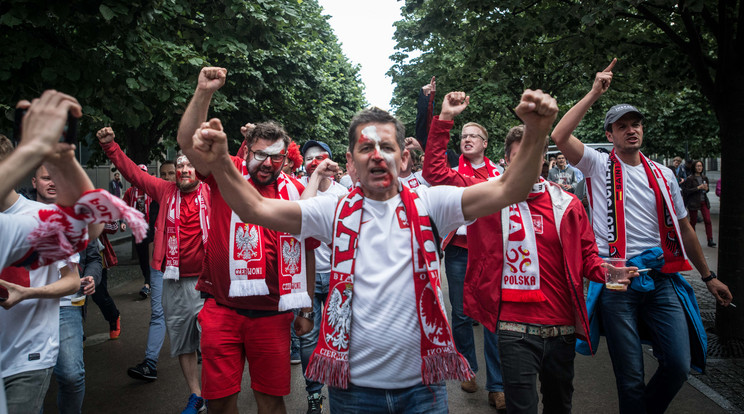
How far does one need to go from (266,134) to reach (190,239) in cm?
175

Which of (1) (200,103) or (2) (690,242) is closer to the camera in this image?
(1) (200,103)

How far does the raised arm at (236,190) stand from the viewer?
204 centimetres

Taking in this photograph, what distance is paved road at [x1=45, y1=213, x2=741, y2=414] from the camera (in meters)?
4.75

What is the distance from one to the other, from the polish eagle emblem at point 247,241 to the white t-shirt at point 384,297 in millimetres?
1163

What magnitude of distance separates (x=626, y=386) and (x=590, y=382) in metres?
1.85

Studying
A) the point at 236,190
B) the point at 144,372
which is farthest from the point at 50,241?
the point at 144,372

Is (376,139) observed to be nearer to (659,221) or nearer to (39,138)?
(39,138)

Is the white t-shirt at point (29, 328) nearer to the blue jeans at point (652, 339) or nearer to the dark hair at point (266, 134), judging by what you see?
the dark hair at point (266, 134)

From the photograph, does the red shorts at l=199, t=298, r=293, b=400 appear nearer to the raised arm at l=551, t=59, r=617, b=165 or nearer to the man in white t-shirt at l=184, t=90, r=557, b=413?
the man in white t-shirt at l=184, t=90, r=557, b=413

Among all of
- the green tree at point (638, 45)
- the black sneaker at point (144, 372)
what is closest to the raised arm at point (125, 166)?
the black sneaker at point (144, 372)

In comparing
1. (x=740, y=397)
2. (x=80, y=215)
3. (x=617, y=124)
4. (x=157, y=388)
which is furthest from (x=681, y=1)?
(x=157, y=388)

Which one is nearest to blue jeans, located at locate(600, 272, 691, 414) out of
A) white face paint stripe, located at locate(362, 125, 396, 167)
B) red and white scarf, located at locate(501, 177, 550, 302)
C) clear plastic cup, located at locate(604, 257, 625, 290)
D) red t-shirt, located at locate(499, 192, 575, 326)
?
clear plastic cup, located at locate(604, 257, 625, 290)

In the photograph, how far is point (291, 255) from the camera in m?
3.56

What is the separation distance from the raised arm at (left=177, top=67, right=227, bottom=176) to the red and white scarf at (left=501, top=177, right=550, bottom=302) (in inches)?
69.5
